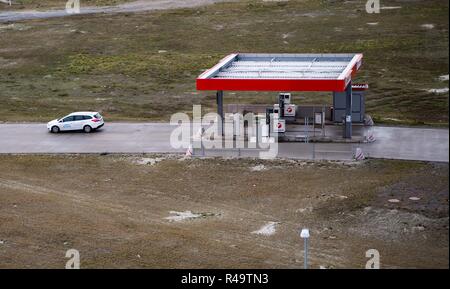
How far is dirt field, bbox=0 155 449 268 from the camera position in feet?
89.2

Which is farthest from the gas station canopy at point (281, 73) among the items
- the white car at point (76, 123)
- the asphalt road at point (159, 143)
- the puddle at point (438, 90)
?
the puddle at point (438, 90)

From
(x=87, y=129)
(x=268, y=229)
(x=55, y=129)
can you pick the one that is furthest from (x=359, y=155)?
(x=55, y=129)

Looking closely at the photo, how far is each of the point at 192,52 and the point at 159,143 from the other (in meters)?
29.4

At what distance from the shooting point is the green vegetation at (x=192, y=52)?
53844 millimetres

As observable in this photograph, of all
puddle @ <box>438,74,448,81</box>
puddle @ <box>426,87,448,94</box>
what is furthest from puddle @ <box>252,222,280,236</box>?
puddle @ <box>438,74,448,81</box>

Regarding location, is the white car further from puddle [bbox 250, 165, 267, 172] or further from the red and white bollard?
the red and white bollard

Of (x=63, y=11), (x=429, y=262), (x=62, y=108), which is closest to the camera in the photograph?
(x=429, y=262)

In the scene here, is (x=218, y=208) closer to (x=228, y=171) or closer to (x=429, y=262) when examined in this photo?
(x=228, y=171)

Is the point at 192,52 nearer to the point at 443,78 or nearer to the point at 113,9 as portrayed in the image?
the point at 443,78

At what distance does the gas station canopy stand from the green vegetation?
4.86 meters

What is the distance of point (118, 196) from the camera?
34.6 m

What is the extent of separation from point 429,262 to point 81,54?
5084cm

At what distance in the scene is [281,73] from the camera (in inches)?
1727

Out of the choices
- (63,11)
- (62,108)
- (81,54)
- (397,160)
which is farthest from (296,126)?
(63,11)
